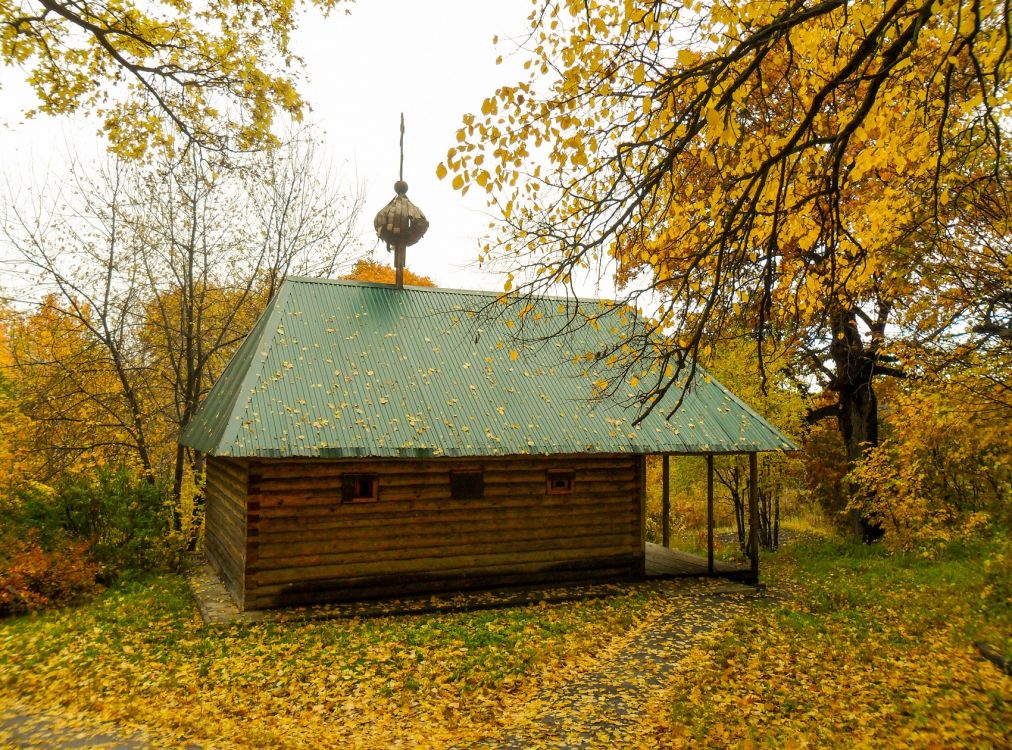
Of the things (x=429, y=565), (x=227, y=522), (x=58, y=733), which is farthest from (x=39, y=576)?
(x=429, y=565)

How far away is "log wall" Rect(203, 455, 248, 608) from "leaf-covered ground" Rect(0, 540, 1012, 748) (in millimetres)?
933

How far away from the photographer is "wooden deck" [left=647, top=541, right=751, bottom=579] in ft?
41.6

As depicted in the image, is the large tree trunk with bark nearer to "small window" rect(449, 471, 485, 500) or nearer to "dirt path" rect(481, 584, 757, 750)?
"dirt path" rect(481, 584, 757, 750)

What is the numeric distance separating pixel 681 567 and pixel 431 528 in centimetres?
578

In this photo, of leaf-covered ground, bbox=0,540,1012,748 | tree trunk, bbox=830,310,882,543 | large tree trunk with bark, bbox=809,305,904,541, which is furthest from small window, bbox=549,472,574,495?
tree trunk, bbox=830,310,882,543

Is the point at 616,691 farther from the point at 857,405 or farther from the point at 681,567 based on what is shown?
the point at 857,405

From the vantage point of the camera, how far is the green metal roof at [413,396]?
390 inches

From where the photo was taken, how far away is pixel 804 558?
1573 cm

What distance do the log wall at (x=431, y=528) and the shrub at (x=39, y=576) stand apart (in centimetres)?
355

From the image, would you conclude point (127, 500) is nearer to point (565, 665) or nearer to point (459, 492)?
point (459, 492)

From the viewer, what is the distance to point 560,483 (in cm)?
1190

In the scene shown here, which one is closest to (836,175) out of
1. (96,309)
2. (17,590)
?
(17,590)

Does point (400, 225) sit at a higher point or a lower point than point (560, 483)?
higher

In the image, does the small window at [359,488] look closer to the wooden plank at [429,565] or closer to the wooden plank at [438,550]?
the wooden plank at [438,550]
